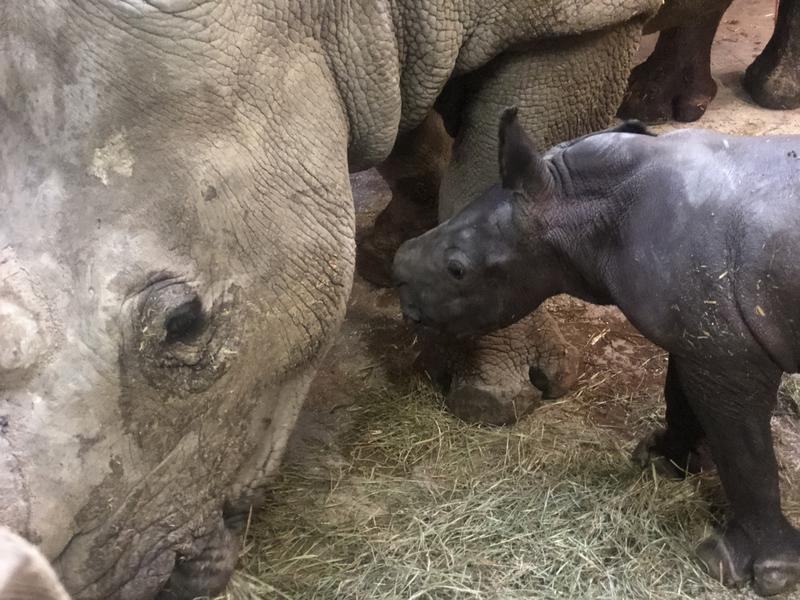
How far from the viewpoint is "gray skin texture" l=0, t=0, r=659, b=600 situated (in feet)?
5.33

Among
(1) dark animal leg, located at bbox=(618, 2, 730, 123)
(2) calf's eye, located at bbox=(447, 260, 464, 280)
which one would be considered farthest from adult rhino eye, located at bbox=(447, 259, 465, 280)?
(1) dark animal leg, located at bbox=(618, 2, 730, 123)

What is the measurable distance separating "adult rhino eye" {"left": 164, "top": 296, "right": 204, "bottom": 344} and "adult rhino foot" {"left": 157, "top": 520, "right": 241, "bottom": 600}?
0.49 meters

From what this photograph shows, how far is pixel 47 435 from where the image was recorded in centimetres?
162

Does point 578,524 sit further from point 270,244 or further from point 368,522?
point 270,244

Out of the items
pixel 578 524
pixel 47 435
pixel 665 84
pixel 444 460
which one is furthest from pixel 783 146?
pixel 665 84

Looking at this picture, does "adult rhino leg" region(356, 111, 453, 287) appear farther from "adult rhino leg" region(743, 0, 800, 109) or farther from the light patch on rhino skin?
"adult rhino leg" region(743, 0, 800, 109)

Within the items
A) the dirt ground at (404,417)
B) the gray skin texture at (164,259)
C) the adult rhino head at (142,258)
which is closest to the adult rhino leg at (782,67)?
the dirt ground at (404,417)

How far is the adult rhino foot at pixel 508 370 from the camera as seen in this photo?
2807mm

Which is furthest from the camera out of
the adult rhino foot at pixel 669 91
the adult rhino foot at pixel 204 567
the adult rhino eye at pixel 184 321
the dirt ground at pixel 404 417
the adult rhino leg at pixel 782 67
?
the adult rhino foot at pixel 669 91

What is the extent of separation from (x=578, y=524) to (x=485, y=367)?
59 centimetres

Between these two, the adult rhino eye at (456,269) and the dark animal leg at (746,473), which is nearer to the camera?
the dark animal leg at (746,473)

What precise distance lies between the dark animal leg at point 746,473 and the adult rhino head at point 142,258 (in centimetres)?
86

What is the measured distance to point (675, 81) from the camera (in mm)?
4676

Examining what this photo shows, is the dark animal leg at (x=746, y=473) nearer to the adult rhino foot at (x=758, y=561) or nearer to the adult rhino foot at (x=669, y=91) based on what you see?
the adult rhino foot at (x=758, y=561)
